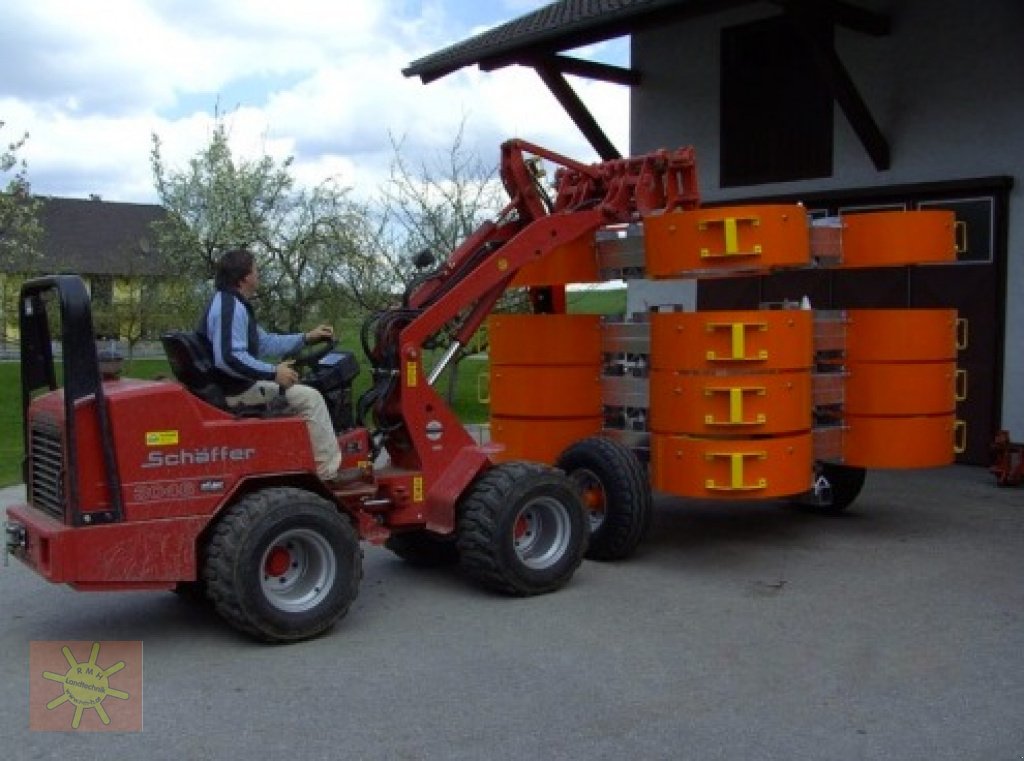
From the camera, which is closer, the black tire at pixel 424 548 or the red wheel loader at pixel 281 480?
the red wheel loader at pixel 281 480

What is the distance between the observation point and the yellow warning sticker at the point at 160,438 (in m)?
5.73

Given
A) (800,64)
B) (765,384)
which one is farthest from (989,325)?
(765,384)

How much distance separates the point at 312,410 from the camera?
6.36 metres

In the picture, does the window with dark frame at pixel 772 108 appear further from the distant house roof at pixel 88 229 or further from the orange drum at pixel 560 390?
the distant house roof at pixel 88 229

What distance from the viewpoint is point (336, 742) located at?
4.71 meters

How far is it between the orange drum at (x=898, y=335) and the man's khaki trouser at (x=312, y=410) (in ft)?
13.6

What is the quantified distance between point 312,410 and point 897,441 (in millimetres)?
4451

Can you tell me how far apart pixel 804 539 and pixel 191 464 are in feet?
16.0

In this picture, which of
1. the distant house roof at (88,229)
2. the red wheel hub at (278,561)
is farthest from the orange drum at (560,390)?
the distant house roof at (88,229)

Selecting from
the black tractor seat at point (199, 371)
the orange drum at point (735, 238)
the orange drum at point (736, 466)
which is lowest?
the orange drum at point (736, 466)

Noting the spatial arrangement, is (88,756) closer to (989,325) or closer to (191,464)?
(191,464)

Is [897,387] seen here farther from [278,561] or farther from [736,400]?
[278,561]

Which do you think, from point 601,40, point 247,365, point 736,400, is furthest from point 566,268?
point 601,40

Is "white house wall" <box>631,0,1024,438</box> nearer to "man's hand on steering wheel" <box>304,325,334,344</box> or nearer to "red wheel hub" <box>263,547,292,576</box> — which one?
"man's hand on steering wheel" <box>304,325,334,344</box>
